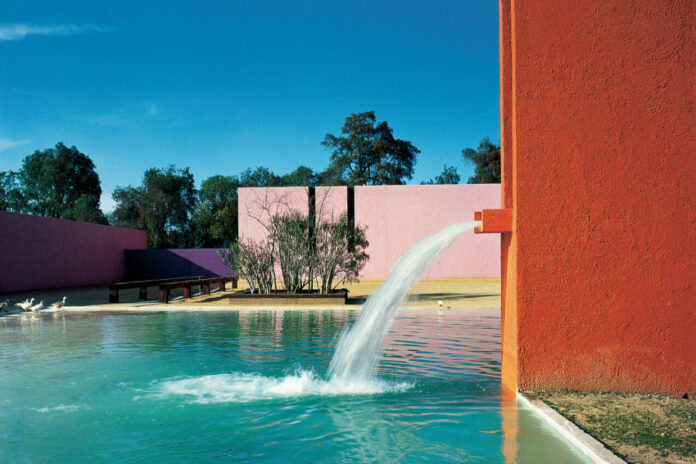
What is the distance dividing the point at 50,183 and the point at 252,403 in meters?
54.7

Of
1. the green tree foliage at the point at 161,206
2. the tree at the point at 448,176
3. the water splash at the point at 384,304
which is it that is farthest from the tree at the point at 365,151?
the water splash at the point at 384,304

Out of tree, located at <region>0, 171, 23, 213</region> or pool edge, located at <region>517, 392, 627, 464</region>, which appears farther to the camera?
tree, located at <region>0, 171, 23, 213</region>

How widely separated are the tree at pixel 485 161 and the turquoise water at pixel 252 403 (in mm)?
37367

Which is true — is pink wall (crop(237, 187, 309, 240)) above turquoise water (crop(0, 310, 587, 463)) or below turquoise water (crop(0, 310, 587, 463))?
above

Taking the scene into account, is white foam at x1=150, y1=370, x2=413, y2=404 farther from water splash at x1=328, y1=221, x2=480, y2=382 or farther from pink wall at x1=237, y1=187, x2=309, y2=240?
pink wall at x1=237, y1=187, x2=309, y2=240

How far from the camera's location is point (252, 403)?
5195 millimetres

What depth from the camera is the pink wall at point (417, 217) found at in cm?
2622

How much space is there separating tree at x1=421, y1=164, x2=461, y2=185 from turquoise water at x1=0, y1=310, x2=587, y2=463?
1637 inches

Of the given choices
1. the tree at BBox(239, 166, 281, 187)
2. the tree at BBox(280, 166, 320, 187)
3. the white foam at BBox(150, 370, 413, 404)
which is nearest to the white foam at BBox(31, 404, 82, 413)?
the white foam at BBox(150, 370, 413, 404)

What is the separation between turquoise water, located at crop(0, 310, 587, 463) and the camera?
155 inches

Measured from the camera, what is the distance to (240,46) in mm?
31844

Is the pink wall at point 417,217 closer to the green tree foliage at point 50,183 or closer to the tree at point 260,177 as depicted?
the tree at point 260,177

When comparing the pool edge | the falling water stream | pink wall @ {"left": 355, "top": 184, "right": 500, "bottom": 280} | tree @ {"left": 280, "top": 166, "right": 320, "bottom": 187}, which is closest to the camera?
the pool edge

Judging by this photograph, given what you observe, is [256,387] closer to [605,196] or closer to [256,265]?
[605,196]
